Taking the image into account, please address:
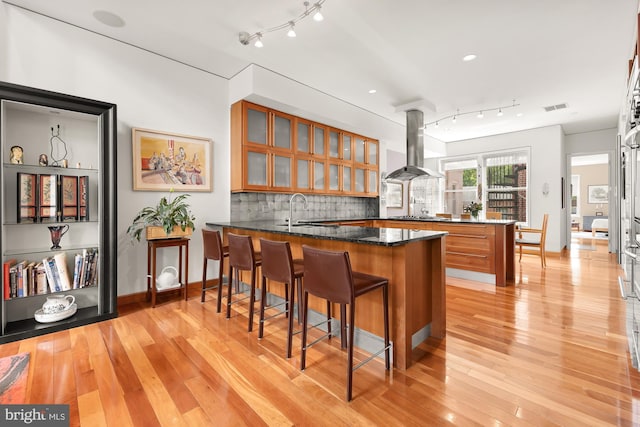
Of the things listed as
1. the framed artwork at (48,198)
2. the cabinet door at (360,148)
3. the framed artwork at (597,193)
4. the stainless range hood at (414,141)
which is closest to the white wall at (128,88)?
the framed artwork at (48,198)

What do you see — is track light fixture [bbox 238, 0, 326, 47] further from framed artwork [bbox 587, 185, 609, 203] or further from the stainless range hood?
framed artwork [bbox 587, 185, 609, 203]

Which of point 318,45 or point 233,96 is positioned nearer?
point 318,45

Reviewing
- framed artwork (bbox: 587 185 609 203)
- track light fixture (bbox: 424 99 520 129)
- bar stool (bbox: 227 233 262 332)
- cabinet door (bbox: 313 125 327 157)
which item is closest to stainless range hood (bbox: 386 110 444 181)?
track light fixture (bbox: 424 99 520 129)

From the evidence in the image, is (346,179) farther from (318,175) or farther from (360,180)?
(318,175)

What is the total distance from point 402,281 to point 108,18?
3.69 m

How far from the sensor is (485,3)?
2.59 m

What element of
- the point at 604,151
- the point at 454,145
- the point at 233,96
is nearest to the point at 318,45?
the point at 233,96

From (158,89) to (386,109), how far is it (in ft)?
12.4

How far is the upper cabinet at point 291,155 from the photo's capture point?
3.99 metres

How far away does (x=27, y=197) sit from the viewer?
8.46 ft

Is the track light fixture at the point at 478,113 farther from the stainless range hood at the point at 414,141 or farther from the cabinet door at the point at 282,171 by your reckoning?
the cabinet door at the point at 282,171

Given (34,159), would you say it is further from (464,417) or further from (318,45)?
(464,417)

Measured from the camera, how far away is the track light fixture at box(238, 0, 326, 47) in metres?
2.49

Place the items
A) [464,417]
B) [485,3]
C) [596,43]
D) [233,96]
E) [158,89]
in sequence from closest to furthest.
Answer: [464,417], [485,3], [596,43], [158,89], [233,96]
